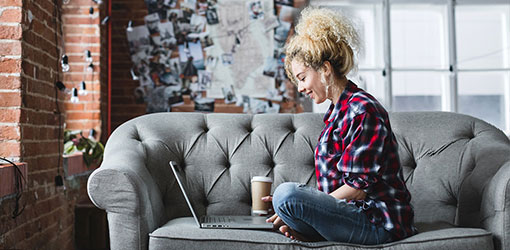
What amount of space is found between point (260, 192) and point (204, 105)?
2.02 metres

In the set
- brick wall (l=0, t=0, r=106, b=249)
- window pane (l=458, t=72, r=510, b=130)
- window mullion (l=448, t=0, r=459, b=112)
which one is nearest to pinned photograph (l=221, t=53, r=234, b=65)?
brick wall (l=0, t=0, r=106, b=249)

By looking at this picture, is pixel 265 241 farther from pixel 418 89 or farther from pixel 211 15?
pixel 418 89

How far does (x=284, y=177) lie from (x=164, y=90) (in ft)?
6.32

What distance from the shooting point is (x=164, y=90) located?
393cm

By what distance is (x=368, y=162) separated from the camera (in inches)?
62.8

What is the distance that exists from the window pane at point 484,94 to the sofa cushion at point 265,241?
278cm

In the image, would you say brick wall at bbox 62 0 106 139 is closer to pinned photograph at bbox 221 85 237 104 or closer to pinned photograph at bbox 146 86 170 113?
pinned photograph at bbox 146 86 170 113

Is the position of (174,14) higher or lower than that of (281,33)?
higher

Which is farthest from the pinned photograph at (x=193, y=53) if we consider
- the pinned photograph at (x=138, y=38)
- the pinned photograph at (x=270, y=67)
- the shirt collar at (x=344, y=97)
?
the shirt collar at (x=344, y=97)

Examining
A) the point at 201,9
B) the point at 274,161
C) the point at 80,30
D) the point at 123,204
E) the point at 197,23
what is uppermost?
the point at 201,9

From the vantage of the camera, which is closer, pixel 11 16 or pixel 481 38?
pixel 11 16

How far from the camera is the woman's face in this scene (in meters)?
1.79

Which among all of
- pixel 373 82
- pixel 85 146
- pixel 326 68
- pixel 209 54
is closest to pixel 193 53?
pixel 209 54

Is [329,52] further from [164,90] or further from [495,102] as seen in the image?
[495,102]
